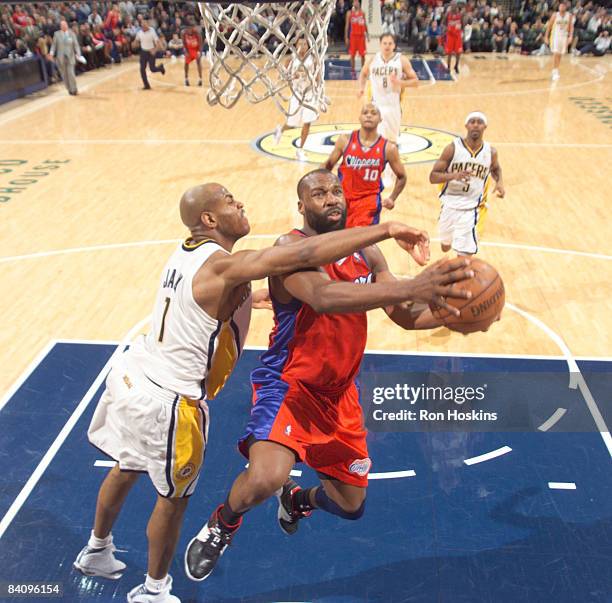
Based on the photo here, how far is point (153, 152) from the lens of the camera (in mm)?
11648

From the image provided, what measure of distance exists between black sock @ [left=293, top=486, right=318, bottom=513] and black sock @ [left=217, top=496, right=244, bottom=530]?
425 mm

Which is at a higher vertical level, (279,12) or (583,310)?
(279,12)

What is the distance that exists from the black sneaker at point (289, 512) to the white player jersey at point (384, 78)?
727 centimetres

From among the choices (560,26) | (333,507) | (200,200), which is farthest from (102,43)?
(333,507)

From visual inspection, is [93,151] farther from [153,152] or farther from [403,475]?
[403,475]

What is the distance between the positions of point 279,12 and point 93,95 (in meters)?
12.8

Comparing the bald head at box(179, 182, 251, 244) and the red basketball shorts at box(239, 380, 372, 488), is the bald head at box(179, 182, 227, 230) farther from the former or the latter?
the red basketball shorts at box(239, 380, 372, 488)

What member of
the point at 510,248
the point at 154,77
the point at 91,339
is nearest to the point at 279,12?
the point at 91,339

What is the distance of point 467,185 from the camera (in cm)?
634

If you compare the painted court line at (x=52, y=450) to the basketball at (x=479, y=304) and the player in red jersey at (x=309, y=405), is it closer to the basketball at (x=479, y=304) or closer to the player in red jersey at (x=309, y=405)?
the player in red jersey at (x=309, y=405)

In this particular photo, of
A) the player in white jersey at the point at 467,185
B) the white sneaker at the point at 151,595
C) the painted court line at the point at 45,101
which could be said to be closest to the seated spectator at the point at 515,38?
the painted court line at the point at 45,101

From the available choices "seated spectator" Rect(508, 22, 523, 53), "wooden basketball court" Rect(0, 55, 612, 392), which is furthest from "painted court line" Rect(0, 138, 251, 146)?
"seated spectator" Rect(508, 22, 523, 53)

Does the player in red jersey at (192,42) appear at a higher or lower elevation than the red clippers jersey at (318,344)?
lower

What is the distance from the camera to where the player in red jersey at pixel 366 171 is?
6336 mm
